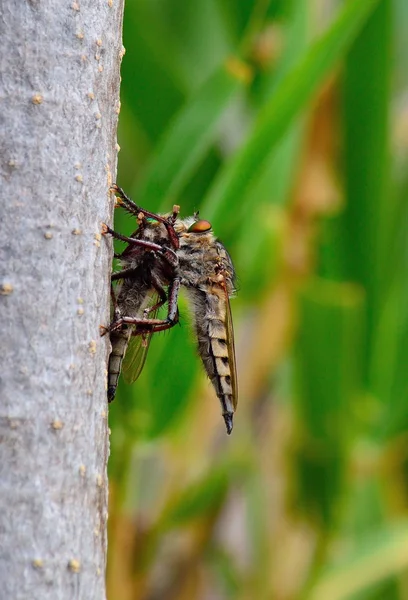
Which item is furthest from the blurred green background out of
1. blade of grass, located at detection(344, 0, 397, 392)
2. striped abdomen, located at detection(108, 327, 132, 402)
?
striped abdomen, located at detection(108, 327, 132, 402)

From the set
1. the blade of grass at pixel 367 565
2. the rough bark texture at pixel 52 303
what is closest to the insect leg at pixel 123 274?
the rough bark texture at pixel 52 303

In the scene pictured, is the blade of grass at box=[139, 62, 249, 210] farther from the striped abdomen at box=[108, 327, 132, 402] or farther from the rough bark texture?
the rough bark texture

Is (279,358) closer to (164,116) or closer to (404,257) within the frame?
(404,257)

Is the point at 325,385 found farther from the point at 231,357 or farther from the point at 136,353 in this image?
the point at 136,353

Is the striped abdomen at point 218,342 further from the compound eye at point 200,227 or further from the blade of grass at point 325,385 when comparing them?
the blade of grass at point 325,385

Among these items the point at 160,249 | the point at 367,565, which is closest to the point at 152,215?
the point at 160,249

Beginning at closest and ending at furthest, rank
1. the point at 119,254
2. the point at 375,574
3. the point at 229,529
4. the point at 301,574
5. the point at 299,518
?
the point at 119,254, the point at 375,574, the point at 299,518, the point at 301,574, the point at 229,529

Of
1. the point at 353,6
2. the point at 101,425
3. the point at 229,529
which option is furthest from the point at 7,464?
the point at 229,529
